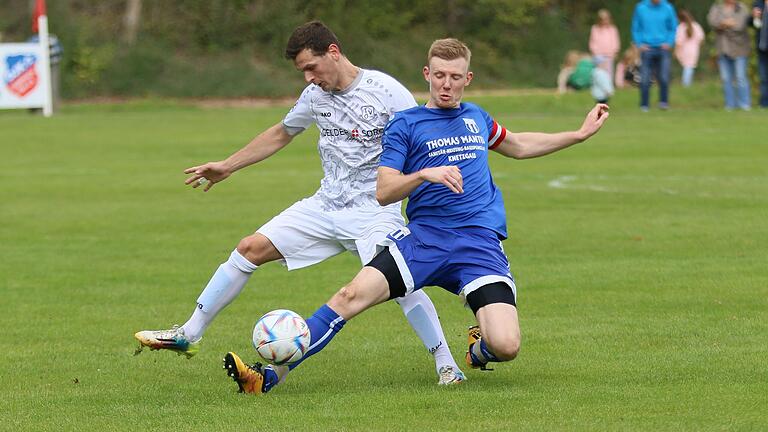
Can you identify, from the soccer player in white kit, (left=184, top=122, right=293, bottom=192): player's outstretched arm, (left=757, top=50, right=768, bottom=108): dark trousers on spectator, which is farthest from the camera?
(left=757, top=50, right=768, bottom=108): dark trousers on spectator

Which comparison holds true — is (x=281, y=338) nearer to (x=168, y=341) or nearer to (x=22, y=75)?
(x=168, y=341)

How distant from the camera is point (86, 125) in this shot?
3034 centimetres

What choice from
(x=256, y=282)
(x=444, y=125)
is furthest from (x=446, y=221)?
(x=256, y=282)

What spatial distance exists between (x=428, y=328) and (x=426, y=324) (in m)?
0.02

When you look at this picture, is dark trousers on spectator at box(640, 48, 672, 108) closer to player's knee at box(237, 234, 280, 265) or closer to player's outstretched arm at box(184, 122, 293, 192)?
player's outstretched arm at box(184, 122, 293, 192)

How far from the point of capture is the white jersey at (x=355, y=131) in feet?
25.7

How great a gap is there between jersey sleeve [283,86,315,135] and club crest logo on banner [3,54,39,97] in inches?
995

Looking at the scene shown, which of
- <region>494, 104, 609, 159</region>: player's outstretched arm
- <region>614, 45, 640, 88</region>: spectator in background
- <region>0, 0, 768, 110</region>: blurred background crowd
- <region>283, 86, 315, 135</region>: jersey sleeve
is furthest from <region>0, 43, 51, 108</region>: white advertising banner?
<region>494, 104, 609, 159</region>: player's outstretched arm

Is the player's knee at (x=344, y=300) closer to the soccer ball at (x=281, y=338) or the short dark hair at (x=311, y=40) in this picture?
the soccer ball at (x=281, y=338)

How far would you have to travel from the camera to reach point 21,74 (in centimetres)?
3247

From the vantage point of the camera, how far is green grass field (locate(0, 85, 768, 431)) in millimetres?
6840

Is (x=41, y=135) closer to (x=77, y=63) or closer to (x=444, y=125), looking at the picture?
(x=77, y=63)

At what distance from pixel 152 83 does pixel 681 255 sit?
109 feet

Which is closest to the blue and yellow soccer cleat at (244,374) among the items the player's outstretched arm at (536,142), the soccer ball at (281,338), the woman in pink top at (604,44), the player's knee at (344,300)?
the soccer ball at (281,338)
